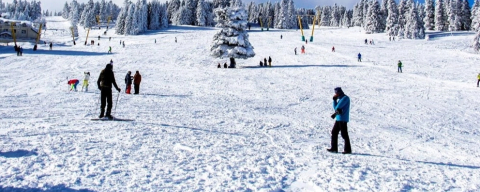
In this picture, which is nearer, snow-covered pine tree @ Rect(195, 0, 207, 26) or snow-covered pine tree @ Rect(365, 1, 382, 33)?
snow-covered pine tree @ Rect(365, 1, 382, 33)

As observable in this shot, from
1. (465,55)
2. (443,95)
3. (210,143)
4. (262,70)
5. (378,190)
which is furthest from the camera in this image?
(465,55)

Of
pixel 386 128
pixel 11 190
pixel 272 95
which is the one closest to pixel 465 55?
pixel 272 95

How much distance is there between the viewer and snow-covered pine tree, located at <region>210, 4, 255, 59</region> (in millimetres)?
39406

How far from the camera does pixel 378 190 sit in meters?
5.23

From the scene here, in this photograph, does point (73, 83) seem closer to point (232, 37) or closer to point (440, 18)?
point (232, 37)

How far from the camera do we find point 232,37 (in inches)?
1563

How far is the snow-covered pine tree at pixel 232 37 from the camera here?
3941 cm

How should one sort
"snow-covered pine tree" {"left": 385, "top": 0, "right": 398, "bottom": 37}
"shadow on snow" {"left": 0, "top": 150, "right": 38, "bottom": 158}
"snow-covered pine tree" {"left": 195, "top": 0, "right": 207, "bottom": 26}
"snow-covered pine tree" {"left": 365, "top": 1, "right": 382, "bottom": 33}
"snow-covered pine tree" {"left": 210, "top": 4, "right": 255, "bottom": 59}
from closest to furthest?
"shadow on snow" {"left": 0, "top": 150, "right": 38, "bottom": 158}, "snow-covered pine tree" {"left": 210, "top": 4, "right": 255, "bottom": 59}, "snow-covered pine tree" {"left": 385, "top": 0, "right": 398, "bottom": 37}, "snow-covered pine tree" {"left": 365, "top": 1, "right": 382, "bottom": 33}, "snow-covered pine tree" {"left": 195, "top": 0, "right": 207, "bottom": 26}

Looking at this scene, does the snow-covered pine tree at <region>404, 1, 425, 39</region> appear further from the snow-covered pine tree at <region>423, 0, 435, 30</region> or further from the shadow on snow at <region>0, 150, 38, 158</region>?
the shadow on snow at <region>0, 150, 38, 158</region>

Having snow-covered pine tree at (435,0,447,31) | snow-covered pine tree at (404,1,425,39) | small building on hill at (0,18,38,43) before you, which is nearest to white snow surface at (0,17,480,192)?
snow-covered pine tree at (404,1,425,39)

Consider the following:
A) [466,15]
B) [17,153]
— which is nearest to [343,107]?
[17,153]

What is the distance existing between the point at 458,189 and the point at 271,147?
3.41 meters

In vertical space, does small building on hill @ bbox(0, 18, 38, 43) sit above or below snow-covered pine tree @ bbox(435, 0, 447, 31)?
below

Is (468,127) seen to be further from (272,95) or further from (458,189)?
(458,189)
